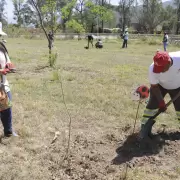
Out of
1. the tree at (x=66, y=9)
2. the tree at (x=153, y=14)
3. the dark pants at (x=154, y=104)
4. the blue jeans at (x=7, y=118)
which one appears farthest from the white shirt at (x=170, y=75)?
the tree at (x=153, y=14)

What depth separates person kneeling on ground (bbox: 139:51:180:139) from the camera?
11.1ft

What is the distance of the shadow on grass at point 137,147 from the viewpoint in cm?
375

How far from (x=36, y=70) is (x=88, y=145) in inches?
249

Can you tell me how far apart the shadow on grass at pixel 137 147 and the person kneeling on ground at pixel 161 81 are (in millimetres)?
124

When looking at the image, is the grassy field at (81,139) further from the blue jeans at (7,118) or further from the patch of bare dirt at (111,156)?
the blue jeans at (7,118)

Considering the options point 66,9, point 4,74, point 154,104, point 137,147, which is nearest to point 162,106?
point 154,104

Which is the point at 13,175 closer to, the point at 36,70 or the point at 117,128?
the point at 117,128

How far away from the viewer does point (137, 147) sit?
3.96m

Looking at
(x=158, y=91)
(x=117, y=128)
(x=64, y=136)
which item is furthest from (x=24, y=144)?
(x=158, y=91)

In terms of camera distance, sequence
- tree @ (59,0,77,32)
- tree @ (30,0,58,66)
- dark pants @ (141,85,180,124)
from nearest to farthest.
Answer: dark pants @ (141,85,180,124)
tree @ (30,0,58,66)
tree @ (59,0,77,32)

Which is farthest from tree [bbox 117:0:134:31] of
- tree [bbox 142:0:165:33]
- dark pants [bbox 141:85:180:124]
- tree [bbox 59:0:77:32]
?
dark pants [bbox 141:85:180:124]

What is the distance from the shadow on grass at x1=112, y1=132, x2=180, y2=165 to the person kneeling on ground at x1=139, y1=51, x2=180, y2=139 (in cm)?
12

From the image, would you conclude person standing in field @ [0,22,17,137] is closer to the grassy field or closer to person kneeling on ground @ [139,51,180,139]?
the grassy field

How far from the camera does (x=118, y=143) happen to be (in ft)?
13.7
